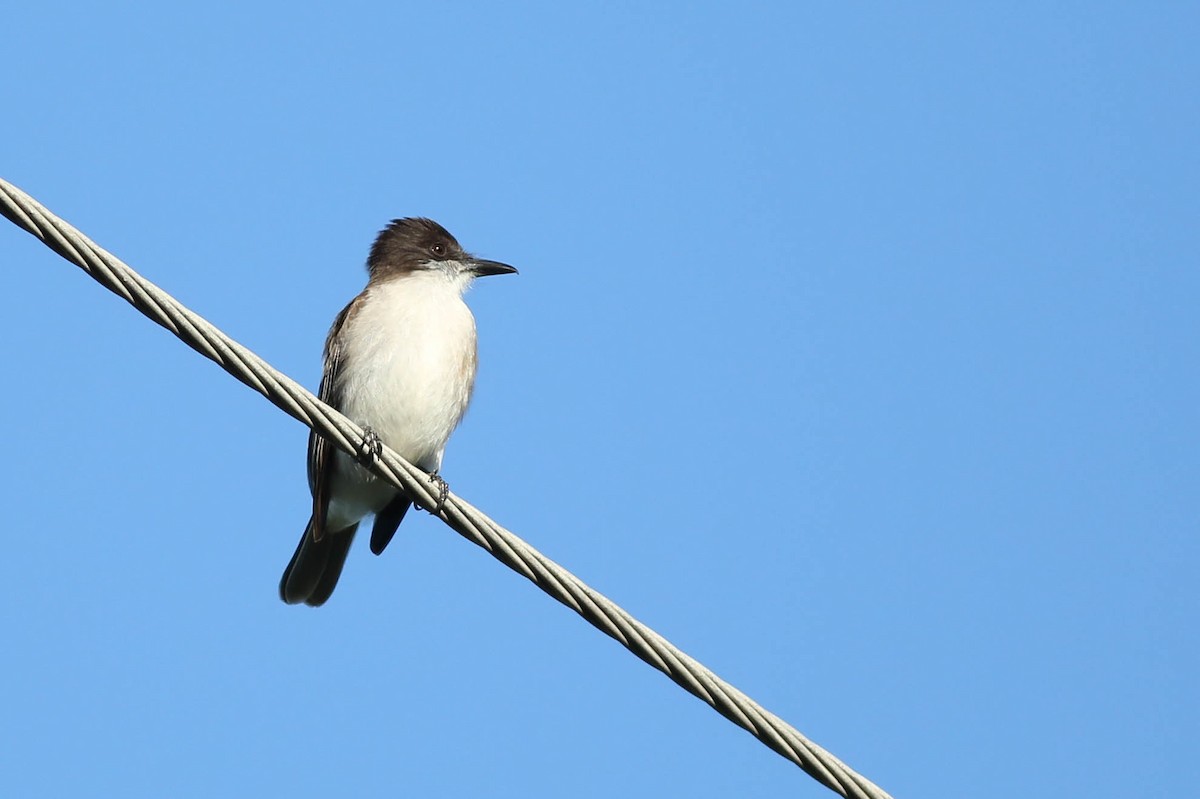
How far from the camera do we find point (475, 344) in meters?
8.39

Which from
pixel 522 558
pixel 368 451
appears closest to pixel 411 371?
pixel 368 451

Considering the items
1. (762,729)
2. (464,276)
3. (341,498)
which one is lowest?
(762,729)

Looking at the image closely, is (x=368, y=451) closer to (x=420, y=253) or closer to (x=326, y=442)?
(x=326, y=442)

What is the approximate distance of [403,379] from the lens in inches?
312

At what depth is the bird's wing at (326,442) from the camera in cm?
798

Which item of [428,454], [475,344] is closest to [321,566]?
[428,454]

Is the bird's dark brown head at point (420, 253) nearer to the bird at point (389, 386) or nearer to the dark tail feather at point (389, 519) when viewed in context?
the bird at point (389, 386)

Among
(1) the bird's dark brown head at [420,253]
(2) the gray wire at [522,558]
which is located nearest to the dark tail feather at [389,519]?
(1) the bird's dark brown head at [420,253]

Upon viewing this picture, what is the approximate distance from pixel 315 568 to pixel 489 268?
209 centimetres

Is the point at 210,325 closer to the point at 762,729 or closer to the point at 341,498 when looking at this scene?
the point at 762,729

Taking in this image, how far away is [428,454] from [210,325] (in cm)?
393

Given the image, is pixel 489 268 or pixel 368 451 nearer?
pixel 368 451

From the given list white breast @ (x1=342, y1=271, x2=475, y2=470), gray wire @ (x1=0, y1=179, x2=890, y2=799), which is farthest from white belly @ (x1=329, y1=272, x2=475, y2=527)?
gray wire @ (x1=0, y1=179, x2=890, y2=799)

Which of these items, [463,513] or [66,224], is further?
[463,513]
